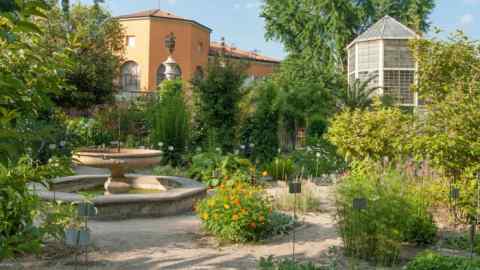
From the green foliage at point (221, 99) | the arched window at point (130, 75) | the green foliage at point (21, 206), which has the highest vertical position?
the arched window at point (130, 75)

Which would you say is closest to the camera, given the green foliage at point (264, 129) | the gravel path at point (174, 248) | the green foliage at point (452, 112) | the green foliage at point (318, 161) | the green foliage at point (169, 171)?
the gravel path at point (174, 248)

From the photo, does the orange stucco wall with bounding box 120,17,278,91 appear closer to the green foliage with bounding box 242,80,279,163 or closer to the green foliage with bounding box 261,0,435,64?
the green foliage with bounding box 261,0,435,64

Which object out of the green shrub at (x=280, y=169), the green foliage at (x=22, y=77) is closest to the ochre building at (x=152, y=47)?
the green shrub at (x=280, y=169)

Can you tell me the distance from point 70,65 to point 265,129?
37.5ft

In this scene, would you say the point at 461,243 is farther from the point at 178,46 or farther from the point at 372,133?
the point at 178,46

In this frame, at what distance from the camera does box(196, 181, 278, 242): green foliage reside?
19.2ft

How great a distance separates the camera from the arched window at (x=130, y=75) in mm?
37781

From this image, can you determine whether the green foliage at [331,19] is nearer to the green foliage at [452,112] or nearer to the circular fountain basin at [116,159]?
the green foliage at [452,112]

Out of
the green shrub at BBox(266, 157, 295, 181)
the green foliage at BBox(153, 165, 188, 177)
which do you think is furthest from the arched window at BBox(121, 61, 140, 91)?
the green shrub at BBox(266, 157, 295, 181)

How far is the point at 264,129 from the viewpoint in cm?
1413

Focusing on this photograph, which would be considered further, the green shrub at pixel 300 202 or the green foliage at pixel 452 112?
the green shrub at pixel 300 202

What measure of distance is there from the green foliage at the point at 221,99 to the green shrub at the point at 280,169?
5.56ft

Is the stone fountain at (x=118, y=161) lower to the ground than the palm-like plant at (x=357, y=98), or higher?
lower

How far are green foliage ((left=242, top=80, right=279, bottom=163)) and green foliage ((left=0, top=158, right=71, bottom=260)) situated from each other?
371 inches
